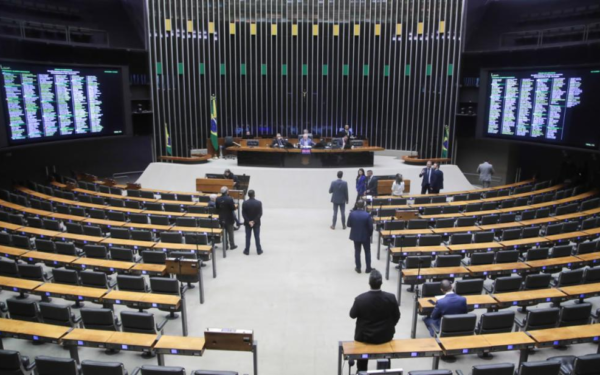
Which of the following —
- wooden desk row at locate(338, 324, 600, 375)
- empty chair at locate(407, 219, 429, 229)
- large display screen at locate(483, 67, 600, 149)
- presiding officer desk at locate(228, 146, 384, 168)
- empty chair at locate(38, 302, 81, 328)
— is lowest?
empty chair at locate(38, 302, 81, 328)

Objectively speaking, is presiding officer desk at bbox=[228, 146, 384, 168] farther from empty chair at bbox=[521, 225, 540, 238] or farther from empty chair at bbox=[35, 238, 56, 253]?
empty chair at bbox=[35, 238, 56, 253]

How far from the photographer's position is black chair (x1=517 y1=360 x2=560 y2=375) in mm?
4176

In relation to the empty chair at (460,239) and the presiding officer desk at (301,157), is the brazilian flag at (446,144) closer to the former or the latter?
the presiding officer desk at (301,157)

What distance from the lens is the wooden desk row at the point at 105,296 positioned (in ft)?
18.8

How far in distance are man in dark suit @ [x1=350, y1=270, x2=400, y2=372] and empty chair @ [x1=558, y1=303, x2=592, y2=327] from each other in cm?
248

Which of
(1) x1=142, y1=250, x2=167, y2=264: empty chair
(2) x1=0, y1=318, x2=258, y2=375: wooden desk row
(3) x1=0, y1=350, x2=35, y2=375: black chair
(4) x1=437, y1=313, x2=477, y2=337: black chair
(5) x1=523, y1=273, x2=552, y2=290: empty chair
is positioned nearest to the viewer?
(3) x1=0, y1=350, x2=35, y2=375: black chair

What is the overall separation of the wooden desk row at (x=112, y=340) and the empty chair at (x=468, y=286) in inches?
121

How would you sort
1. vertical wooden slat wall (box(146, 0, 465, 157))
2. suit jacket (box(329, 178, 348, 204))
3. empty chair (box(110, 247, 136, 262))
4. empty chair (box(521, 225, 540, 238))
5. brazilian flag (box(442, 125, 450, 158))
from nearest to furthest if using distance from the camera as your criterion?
empty chair (box(110, 247, 136, 262)), empty chair (box(521, 225, 540, 238)), suit jacket (box(329, 178, 348, 204)), brazilian flag (box(442, 125, 450, 158)), vertical wooden slat wall (box(146, 0, 465, 157))

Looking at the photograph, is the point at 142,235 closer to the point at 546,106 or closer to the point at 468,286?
the point at 468,286

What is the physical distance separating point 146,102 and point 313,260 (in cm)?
1197

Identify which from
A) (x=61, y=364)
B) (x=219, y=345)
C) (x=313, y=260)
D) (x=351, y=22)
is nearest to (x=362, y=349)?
(x=219, y=345)

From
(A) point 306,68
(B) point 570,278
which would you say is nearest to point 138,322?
(B) point 570,278

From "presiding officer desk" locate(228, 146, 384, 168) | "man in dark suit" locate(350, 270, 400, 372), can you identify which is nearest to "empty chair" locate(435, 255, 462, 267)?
"man in dark suit" locate(350, 270, 400, 372)

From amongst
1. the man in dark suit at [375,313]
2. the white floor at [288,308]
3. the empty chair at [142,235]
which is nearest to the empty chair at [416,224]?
the white floor at [288,308]
